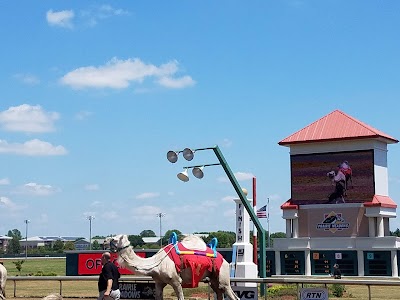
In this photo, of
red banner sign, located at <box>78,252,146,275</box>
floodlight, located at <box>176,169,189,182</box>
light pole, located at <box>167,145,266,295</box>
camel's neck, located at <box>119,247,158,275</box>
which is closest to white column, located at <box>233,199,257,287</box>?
light pole, located at <box>167,145,266,295</box>

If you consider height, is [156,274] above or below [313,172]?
below

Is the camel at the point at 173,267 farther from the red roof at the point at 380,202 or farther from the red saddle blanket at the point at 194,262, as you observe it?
the red roof at the point at 380,202

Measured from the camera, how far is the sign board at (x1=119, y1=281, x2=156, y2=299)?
2025 cm

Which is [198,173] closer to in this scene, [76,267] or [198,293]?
[198,293]

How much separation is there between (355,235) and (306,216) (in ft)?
15.4

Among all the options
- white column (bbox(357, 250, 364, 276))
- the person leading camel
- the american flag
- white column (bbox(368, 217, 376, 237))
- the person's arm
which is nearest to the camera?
the person's arm

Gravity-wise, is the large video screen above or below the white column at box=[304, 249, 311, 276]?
above

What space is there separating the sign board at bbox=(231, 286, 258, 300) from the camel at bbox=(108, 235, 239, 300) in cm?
167

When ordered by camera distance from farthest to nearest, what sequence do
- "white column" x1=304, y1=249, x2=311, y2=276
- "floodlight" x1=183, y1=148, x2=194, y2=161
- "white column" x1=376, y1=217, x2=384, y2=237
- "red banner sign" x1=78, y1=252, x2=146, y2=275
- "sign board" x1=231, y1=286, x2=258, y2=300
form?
"white column" x1=304, y1=249, x2=311, y2=276, "white column" x1=376, y1=217, x2=384, y2=237, "red banner sign" x1=78, y1=252, x2=146, y2=275, "floodlight" x1=183, y1=148, x2=194, y2=161, "sign board" x1=231, y1=286, x2=258, y2=300

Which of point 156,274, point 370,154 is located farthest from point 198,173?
point 370,154

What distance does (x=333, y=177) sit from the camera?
61219 millimetres

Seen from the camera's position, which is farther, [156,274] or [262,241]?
[262,241]

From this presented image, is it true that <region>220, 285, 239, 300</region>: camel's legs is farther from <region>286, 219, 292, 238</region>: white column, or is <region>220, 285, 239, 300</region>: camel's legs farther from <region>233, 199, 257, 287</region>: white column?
<region>286, 219, 292, 238</region>: white column

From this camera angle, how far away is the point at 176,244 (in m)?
17.6
